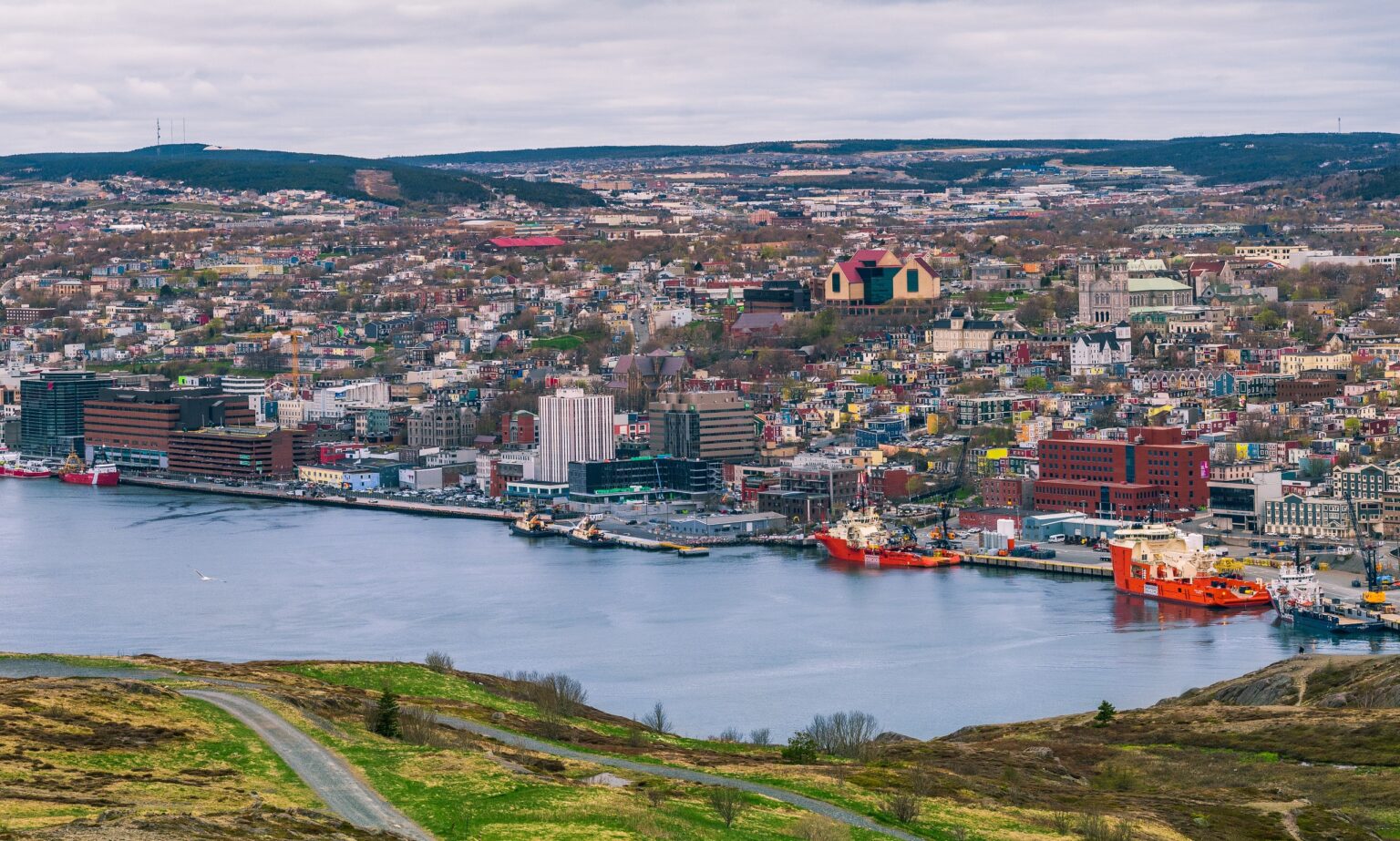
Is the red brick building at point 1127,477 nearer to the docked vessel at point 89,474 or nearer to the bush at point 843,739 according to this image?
the bush at point 843,739

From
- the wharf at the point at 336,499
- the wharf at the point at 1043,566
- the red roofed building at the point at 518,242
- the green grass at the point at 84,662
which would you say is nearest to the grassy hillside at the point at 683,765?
the green grass at the point at 84,662

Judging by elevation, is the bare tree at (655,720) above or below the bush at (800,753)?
below

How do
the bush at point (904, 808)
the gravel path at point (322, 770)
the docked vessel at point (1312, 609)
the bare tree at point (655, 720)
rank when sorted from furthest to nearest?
the docked vessel at point (1312, 609) < the bare tree at point (655, 720) < the bush at point (904, 808) < the gravel path at point (322, 770)

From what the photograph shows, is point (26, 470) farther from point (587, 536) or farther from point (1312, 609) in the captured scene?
point (1312, 609)

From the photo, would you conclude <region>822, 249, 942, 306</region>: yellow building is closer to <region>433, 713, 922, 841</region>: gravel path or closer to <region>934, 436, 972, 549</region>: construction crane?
<region>934, 436, 972, 549</region>: construction crane

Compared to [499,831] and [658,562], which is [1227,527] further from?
[499,831]

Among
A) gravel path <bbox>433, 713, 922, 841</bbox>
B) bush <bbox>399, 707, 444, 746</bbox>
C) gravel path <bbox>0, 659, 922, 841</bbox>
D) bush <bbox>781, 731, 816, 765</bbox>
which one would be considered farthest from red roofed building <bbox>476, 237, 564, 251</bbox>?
bush <bbox>399, 707, 444, 746</bbox>
